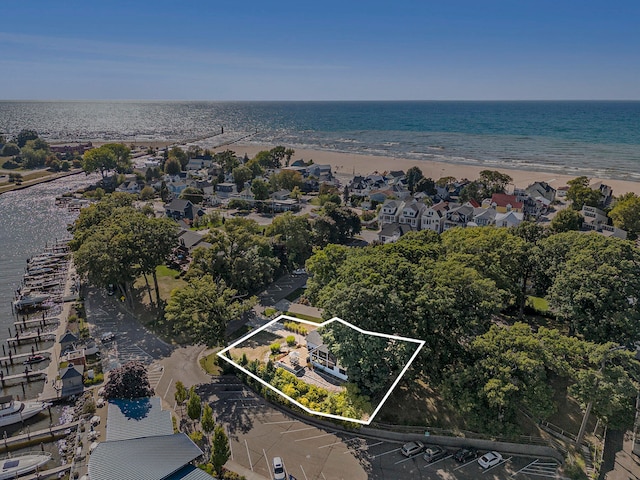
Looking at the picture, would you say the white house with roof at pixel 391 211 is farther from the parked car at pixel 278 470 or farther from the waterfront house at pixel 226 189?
the parked car at pixel 278 470

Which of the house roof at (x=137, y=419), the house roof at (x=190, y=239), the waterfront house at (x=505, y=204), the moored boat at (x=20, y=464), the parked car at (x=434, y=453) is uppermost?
the waterfront house at (x=505, y=204)

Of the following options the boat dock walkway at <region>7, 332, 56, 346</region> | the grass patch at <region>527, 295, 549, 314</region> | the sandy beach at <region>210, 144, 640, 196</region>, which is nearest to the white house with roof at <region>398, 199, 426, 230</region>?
the grass patch at <region>527, 295, 549, 314</region>

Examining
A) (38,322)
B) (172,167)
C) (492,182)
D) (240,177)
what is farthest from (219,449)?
(172,167)

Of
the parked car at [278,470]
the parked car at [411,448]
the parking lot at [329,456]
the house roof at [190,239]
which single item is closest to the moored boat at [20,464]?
the parking lot at [329,456]

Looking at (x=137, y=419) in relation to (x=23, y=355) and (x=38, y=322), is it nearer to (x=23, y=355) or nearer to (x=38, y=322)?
(x=23, y=355)

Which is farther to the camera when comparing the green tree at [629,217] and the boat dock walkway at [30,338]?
the green tree at [629,217]

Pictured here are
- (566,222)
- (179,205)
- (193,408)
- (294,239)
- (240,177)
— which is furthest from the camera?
(240,177)
